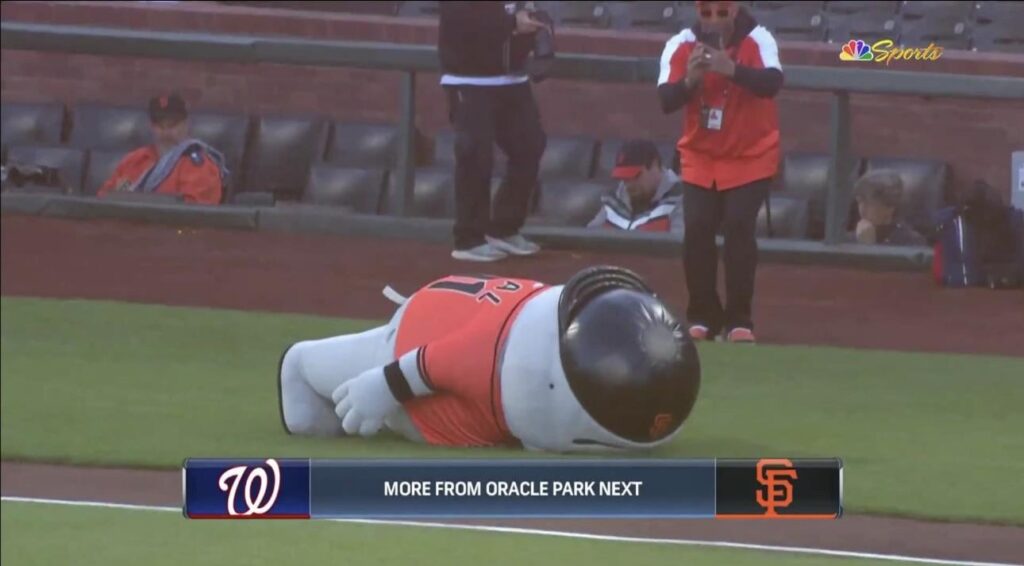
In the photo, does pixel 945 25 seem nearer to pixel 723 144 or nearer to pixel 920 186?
pixel 920 186

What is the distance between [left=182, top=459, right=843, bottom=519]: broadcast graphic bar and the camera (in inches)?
140

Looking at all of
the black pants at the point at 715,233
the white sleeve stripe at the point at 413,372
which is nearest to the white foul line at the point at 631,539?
the white sleeve stripe at the point at 413,372

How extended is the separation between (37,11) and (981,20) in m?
6.92

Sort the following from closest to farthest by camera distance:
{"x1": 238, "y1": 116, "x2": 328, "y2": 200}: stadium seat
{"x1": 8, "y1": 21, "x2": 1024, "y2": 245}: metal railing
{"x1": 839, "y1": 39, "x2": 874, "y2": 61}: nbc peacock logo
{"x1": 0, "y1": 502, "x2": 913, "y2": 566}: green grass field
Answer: {"x1": 839, "y1": 39, "x2": 874, "y2": 61}: nbc peacock logo < {"x1": 0, "y1": 502, "x2": 913, "y2": 566}: green grass field < {"x1": 8, "y1": 21, "x2": 1024, "y2": 245}: metal railing < {"x1": 238, "y1": 116, "x2": 328, "y2": 200}: stadium seat

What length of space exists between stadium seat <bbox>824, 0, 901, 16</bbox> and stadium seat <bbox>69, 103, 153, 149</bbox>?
4.26 meters

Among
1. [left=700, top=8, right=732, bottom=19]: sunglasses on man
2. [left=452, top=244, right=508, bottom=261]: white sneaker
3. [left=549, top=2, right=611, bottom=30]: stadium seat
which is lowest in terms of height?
[left=452, top=244, right=508, bottom=261]: white sneaker

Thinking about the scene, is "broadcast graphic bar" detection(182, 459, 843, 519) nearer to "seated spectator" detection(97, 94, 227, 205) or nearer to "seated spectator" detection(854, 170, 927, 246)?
"seated spectator" detection(854, 170, 927, 246)

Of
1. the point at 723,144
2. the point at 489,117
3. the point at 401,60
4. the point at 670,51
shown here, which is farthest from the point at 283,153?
the point at 670,51

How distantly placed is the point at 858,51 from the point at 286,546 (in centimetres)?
282

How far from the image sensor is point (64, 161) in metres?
12.7

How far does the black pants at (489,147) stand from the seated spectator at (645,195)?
0.40 metres

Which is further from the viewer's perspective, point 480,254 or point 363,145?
point 363,145

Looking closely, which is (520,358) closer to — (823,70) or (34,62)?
(823,70)

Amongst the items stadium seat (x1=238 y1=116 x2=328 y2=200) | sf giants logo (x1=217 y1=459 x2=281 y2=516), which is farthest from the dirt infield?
sf giants logo (x1=217 y1=459 x2=281 y2=516)
